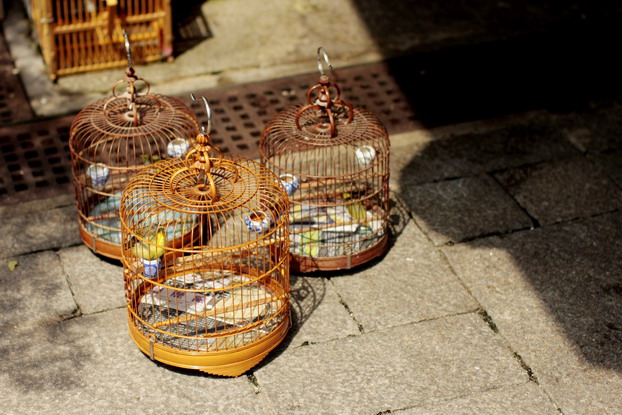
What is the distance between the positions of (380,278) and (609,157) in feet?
7.50

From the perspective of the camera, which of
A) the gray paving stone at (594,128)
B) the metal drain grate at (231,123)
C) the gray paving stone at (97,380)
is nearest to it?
the gray paving stone at (97,380)

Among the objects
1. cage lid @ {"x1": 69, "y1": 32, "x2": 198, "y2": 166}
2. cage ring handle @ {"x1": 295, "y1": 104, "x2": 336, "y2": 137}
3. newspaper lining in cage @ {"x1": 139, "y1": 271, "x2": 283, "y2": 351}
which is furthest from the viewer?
cage lid @ {"x1": 69, "y1": 32, "x2": 198, "y2": 166}

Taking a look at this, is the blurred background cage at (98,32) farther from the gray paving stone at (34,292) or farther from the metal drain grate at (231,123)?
the gray paving stone at (34,292)

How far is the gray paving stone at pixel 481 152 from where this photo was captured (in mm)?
6867

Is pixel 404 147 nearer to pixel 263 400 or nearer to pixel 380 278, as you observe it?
pixel 380 278

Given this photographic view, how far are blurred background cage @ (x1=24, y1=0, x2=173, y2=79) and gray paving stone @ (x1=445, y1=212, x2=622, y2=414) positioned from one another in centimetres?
326

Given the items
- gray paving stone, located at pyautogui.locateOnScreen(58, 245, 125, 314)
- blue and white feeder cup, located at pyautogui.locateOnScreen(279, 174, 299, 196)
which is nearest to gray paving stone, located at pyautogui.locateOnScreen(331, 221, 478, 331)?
blue and white feeder cup, located at pyautogui.locateOnScreen(279, 174, 299, 196)

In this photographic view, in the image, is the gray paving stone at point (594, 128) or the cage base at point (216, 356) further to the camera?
the gray paving stone at point (594, 128)

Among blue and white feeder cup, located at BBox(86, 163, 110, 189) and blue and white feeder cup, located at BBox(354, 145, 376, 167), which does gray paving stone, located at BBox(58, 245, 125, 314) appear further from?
blue and white feeder cup, located at BBox(354, 145, 376, 167)

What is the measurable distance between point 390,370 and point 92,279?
1.93 meters

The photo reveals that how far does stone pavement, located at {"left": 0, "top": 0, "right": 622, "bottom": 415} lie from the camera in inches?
201

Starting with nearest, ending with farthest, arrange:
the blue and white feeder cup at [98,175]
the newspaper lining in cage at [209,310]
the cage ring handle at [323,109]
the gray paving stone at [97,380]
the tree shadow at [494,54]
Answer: the gray paving stone at [97,380], the newspaper lining in cage at [209,310], the cage ring handle at [323,109], the blue and white feeder cup at [98,175], the tree shadow at [494,54]

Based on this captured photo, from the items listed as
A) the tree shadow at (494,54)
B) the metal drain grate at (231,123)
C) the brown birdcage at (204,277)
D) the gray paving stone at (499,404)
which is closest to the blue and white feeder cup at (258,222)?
the brown birdcage at (204,277)

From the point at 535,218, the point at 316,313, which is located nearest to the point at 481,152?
the point at 535,218
